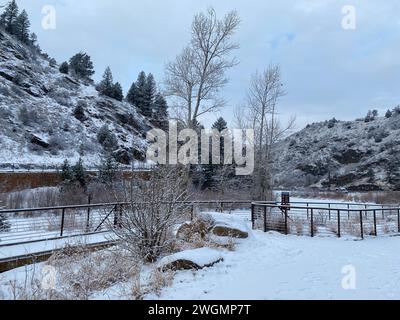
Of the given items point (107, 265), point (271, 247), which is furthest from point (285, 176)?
point (107, 265)

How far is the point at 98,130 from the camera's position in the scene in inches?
1871

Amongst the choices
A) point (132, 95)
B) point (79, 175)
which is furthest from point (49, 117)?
point (132, 95)

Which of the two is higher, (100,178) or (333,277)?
(100,178)

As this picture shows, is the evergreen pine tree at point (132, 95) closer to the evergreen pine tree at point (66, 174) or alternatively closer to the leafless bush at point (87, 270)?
the evergreen pine tree at point (66, 174)

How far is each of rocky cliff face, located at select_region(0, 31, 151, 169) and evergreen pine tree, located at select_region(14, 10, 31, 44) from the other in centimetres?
277

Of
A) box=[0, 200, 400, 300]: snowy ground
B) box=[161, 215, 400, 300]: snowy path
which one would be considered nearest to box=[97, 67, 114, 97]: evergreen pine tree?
box=[0, 200, 400, 300]: snowy ground

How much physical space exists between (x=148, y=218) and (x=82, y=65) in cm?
6851

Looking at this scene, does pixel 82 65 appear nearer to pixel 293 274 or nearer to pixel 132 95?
pixel 132 95

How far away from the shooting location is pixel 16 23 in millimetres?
62156

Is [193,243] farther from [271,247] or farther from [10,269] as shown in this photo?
[10,269]

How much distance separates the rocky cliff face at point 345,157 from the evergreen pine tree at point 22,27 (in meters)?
45.7

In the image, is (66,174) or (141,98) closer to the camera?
(66,174)

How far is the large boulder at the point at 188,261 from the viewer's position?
24.6 feet
